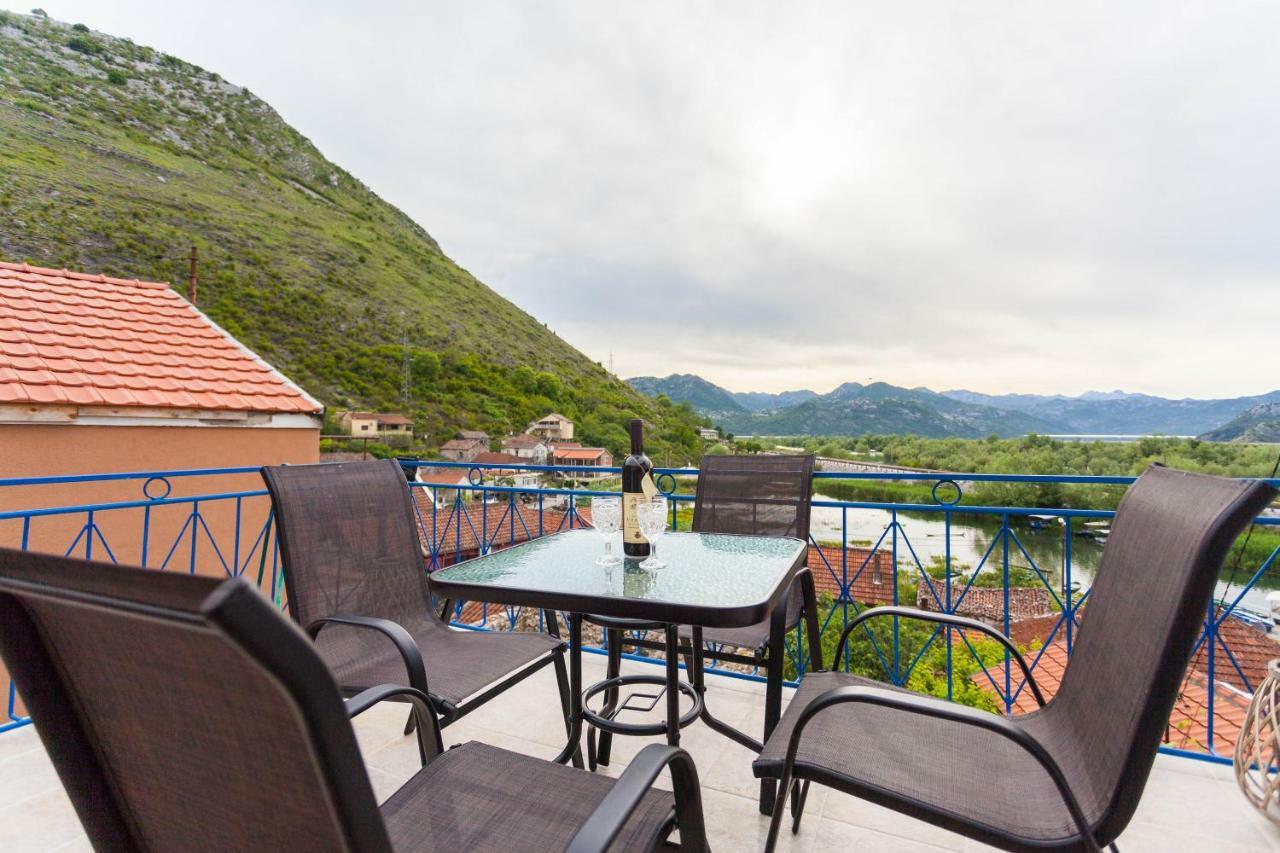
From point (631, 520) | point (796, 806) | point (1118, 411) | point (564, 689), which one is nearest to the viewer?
point (796, 806)

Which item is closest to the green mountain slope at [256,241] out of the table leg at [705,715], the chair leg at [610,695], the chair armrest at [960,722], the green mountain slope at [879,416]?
the chair leg at [610,695]

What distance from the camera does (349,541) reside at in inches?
79.7

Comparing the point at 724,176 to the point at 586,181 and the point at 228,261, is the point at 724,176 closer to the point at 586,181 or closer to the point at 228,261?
the point at 586,181

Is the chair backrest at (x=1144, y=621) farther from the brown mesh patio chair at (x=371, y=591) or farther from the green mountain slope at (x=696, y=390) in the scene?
the green mountain slope at (x=696, y=390)

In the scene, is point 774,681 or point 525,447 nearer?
point 774,681

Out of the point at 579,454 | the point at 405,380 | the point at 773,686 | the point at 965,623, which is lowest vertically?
the point at 579,454

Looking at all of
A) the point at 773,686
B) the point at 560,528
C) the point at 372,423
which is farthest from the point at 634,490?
the point at 372,423

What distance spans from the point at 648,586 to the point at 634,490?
0.35 metres

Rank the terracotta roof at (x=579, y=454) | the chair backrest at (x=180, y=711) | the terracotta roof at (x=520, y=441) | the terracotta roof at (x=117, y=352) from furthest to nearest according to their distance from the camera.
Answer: the terracotta roof at (x=520, y=441) → the terracotta roof at (x=579, y=454) → the terracotta roof at (x=117, y=352) → the chair backrest at (x=180, y=711)

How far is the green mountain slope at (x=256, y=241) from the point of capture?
20141mm

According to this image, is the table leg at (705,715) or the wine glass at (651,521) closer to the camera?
the wine glass at (651,521)

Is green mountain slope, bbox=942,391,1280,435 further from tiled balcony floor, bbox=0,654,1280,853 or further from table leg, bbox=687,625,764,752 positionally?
table leg, bbox=687,625,764,752

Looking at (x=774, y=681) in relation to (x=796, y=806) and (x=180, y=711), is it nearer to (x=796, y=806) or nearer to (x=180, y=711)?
(x=796, y=806)

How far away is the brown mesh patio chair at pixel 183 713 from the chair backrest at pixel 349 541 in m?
1.22
